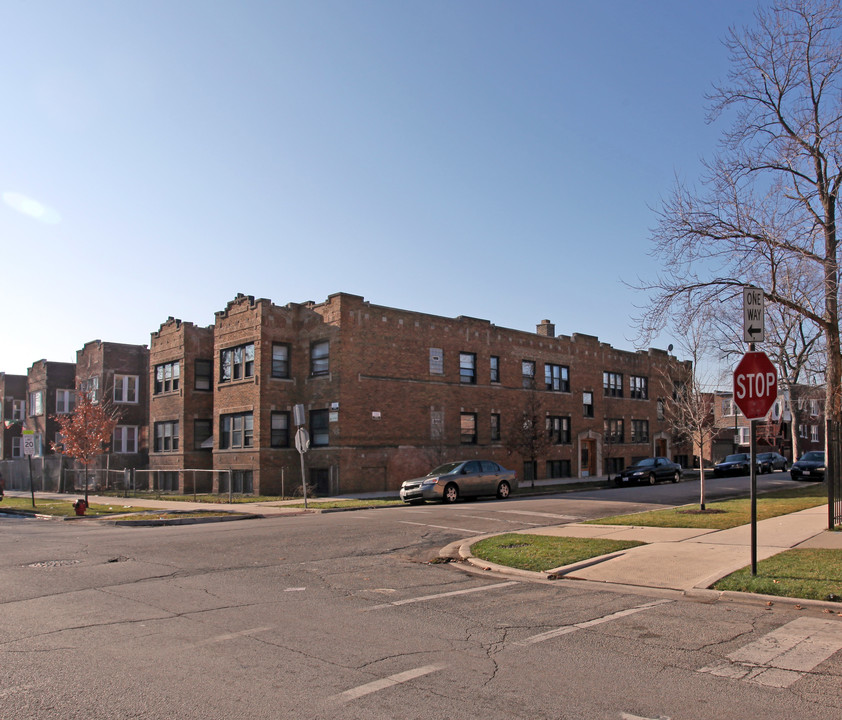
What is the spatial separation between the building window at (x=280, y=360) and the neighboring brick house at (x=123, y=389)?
1529 cm

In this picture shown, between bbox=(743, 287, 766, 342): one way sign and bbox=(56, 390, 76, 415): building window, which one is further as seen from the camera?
bbox=(56, 390, 76, 415): building window

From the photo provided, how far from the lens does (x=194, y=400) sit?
36.7 metres

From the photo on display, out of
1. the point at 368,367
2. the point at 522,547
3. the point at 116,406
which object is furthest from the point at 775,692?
the point at 116,406

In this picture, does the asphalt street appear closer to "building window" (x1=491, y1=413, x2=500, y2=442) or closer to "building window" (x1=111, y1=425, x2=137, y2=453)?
"building window" (x1=491, y1=413, x2=500, y2=442)

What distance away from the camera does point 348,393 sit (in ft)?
101

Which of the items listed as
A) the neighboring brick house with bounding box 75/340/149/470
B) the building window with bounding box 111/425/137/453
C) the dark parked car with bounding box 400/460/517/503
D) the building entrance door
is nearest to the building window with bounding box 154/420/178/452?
the neighboring brick house with bounding box 75/340/149/470

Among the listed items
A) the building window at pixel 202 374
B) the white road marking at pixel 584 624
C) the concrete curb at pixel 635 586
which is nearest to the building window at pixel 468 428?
the building window at pixel 202 374

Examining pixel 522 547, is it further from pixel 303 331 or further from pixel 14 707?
pixel 303 331

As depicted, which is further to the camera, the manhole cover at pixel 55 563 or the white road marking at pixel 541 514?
the white road marking at pixel 541 514

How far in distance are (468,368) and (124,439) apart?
2279 cm

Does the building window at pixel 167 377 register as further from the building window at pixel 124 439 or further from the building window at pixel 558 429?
the building window at pixel 558 429

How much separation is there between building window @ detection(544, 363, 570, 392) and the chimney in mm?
2357

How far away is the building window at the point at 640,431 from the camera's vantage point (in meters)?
47.8

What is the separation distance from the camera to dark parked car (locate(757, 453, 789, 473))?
45344 millimetres
